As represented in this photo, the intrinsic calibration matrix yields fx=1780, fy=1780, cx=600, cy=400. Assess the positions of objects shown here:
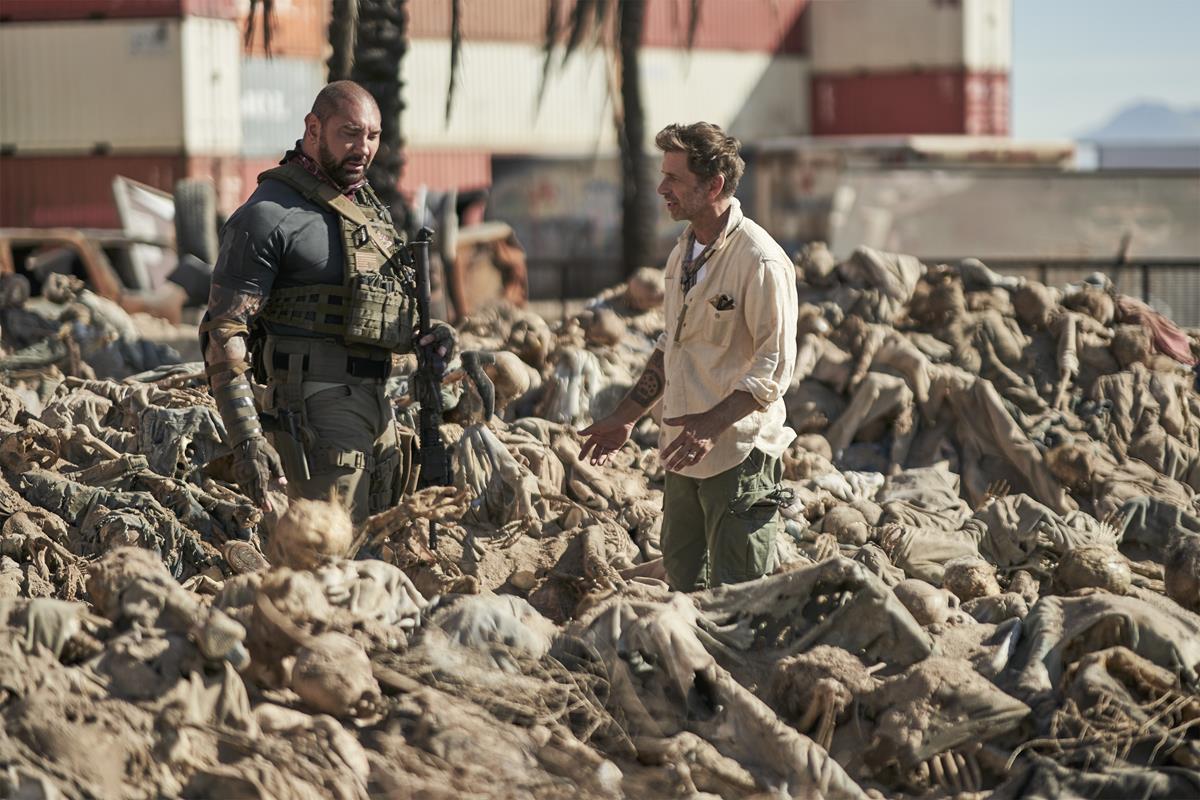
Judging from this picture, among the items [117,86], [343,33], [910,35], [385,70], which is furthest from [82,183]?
[910,35]

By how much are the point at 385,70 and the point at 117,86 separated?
13.9 metres

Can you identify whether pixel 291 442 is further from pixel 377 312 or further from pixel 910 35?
pixel 910 35

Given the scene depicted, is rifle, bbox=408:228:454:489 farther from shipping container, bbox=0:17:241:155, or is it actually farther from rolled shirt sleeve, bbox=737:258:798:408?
shipping container, bbox=0:17:241:155

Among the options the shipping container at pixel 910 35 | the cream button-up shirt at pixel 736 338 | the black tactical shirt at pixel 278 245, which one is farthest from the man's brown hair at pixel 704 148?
the shipping container at pixel 910 35

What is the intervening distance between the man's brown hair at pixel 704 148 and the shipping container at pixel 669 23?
82.7 feet

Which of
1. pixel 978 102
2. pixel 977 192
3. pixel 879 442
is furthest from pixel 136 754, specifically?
pixel 978 102

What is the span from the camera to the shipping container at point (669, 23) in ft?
106

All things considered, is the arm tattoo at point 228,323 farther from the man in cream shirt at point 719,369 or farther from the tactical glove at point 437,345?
the man in cream shirt at point 719,369

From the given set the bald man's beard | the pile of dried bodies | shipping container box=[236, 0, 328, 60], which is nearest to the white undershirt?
the pile of dried bodies

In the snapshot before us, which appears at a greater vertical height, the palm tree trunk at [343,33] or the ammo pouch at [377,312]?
the palm tree trunk at [343,33]

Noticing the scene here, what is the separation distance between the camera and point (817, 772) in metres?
5.18

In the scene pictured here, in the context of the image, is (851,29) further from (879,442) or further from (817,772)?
(817,772)

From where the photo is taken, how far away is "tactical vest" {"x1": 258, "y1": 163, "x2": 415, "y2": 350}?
19.7 ft

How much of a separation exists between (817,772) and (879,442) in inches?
231
